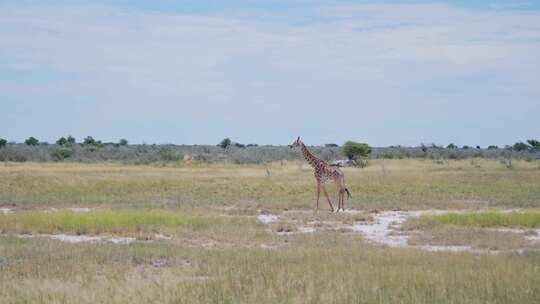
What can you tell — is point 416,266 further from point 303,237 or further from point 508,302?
point 303,237

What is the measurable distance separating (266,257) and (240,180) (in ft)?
89.7

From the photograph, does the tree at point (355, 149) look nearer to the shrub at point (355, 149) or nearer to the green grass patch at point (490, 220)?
the shrub at point (355, 149)

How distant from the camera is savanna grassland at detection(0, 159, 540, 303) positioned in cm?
1223

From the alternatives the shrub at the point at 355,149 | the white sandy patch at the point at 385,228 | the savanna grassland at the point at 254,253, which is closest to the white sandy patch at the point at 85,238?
the savanna grassland at the point at 254,253

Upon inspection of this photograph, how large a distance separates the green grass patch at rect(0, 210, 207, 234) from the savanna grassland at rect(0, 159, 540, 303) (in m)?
0.05

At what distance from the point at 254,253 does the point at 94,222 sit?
7.60m

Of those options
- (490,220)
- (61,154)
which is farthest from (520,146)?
(490,220)

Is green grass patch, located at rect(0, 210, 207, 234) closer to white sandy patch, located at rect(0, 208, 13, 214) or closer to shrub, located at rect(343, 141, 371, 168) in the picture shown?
white sandy patch, located at rect(0, 208, 13, 214)

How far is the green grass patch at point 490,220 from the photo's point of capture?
2447cm

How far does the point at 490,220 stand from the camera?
81.1 ft

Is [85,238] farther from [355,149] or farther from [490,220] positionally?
[355,149]

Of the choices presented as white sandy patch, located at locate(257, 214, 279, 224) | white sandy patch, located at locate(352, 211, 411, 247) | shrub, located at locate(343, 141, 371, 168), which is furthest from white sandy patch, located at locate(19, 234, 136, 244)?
shrub, located at locate(343, 141, 371, 168)

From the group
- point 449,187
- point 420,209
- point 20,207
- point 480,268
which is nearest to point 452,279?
point 480,268

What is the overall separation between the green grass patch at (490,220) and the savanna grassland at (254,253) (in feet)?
0.13
